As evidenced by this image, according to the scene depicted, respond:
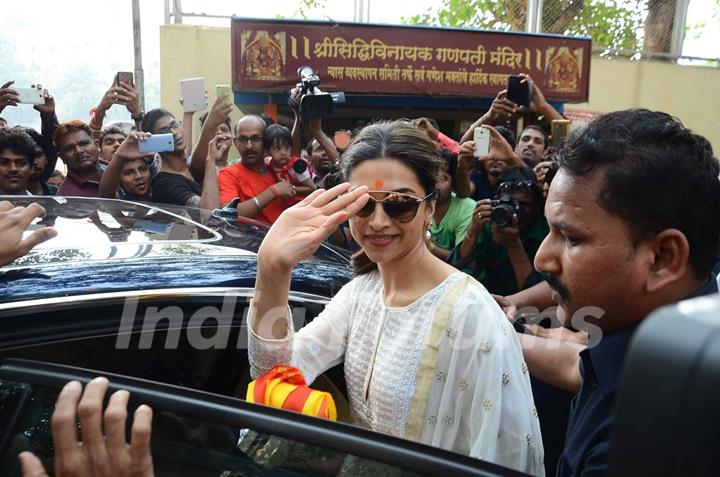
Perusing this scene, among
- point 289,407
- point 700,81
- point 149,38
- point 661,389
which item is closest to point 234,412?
point 289,407

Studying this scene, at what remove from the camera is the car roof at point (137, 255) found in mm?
1849

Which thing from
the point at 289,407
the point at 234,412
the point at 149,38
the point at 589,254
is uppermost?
the point at 149,38

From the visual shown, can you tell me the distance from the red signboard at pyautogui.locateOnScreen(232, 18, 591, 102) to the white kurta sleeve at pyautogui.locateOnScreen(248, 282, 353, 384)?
27.2 ft

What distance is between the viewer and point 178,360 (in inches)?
81.9

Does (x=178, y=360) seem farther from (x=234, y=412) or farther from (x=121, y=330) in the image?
(x=234, y=412)

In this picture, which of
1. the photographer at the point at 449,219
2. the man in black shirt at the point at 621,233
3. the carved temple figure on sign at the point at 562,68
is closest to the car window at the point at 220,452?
the man in black shirt at the point at 621,233

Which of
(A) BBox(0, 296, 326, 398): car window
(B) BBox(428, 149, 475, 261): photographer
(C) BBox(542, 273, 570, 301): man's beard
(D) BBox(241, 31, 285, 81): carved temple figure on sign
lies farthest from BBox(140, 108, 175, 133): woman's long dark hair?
(D) BBox(241, 31, 285, 81): carved temple figure on sign

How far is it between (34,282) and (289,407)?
2.53 ft

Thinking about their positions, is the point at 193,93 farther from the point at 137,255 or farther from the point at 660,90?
the point at 660,90

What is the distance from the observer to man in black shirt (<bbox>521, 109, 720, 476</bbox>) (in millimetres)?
1191

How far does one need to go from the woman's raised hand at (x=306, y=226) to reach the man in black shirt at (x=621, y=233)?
528mm

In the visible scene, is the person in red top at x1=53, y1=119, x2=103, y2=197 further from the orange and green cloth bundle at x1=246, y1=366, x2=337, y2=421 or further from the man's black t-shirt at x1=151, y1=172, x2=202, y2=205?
the orange and green cloth bundle at x1=246, y1=366, x2=337, y2=421

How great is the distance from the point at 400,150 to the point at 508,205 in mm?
1606

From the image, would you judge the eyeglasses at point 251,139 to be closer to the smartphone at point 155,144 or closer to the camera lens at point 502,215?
the smartphone at point 155,144
